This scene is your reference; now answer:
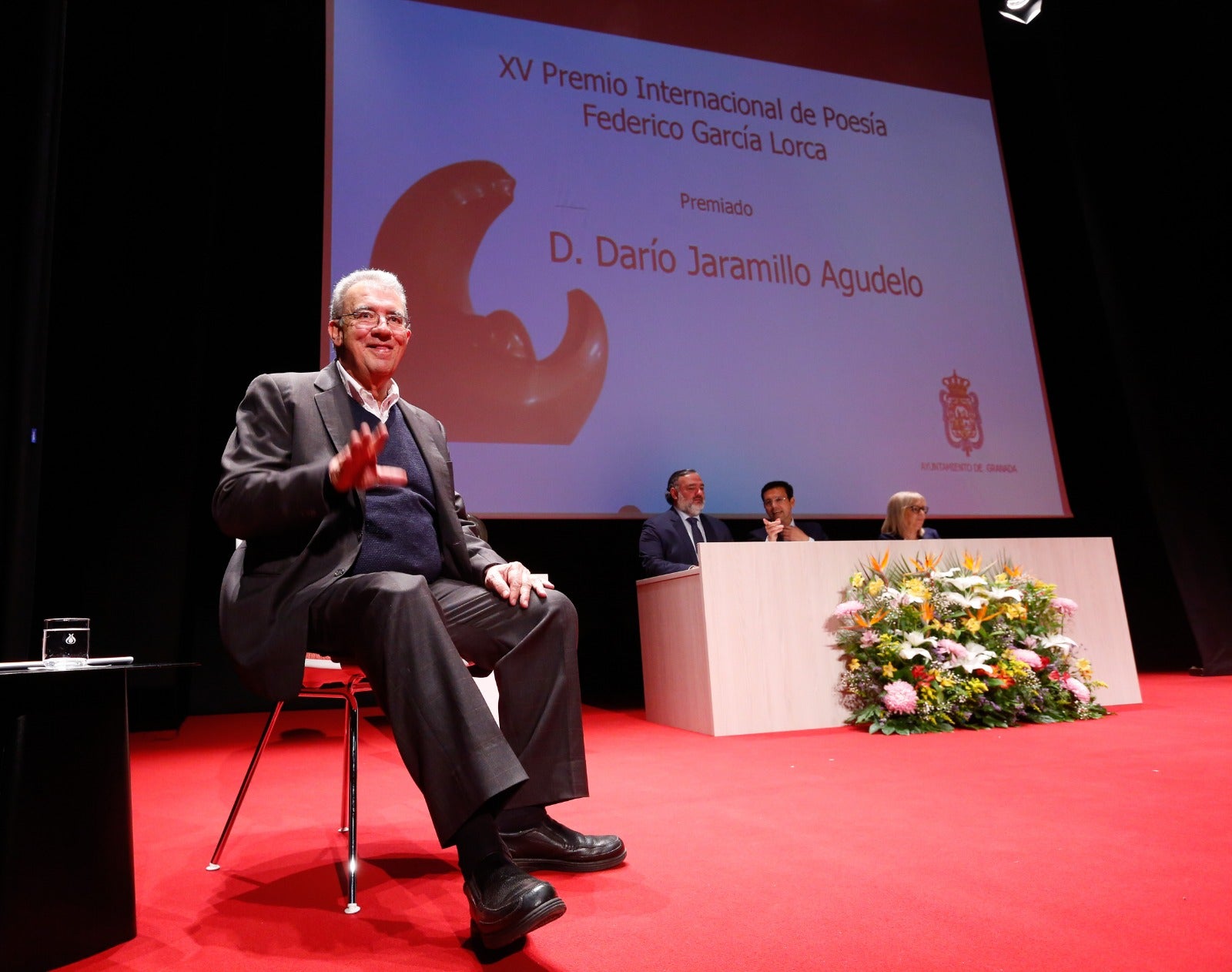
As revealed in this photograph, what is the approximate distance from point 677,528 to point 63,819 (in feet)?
11.2

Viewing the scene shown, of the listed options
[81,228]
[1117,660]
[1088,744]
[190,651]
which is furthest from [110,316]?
[1117,660]

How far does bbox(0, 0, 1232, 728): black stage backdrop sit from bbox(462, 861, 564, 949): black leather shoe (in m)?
2.02

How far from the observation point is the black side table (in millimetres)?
1192

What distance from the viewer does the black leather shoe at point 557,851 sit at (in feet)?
5.05

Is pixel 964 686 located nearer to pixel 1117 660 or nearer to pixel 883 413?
pixel 1117 660

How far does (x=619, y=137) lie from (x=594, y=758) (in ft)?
11.3

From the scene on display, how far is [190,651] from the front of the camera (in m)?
4.34

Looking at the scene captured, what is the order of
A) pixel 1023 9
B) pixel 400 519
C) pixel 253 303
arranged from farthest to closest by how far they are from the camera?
pixel 1023 9, pixel 253 303, pixel 400 519

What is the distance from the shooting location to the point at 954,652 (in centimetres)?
330

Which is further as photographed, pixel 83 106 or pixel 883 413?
pixel 883 413

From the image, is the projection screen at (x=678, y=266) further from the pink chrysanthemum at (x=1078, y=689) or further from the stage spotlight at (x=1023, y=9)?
the pink chrysanthemum at (x=1078, y=689)

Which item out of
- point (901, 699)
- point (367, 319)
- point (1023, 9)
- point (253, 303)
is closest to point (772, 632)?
point (901, 699)

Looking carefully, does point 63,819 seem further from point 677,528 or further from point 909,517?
point 909,517

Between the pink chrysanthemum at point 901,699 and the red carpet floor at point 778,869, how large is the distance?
35cm
